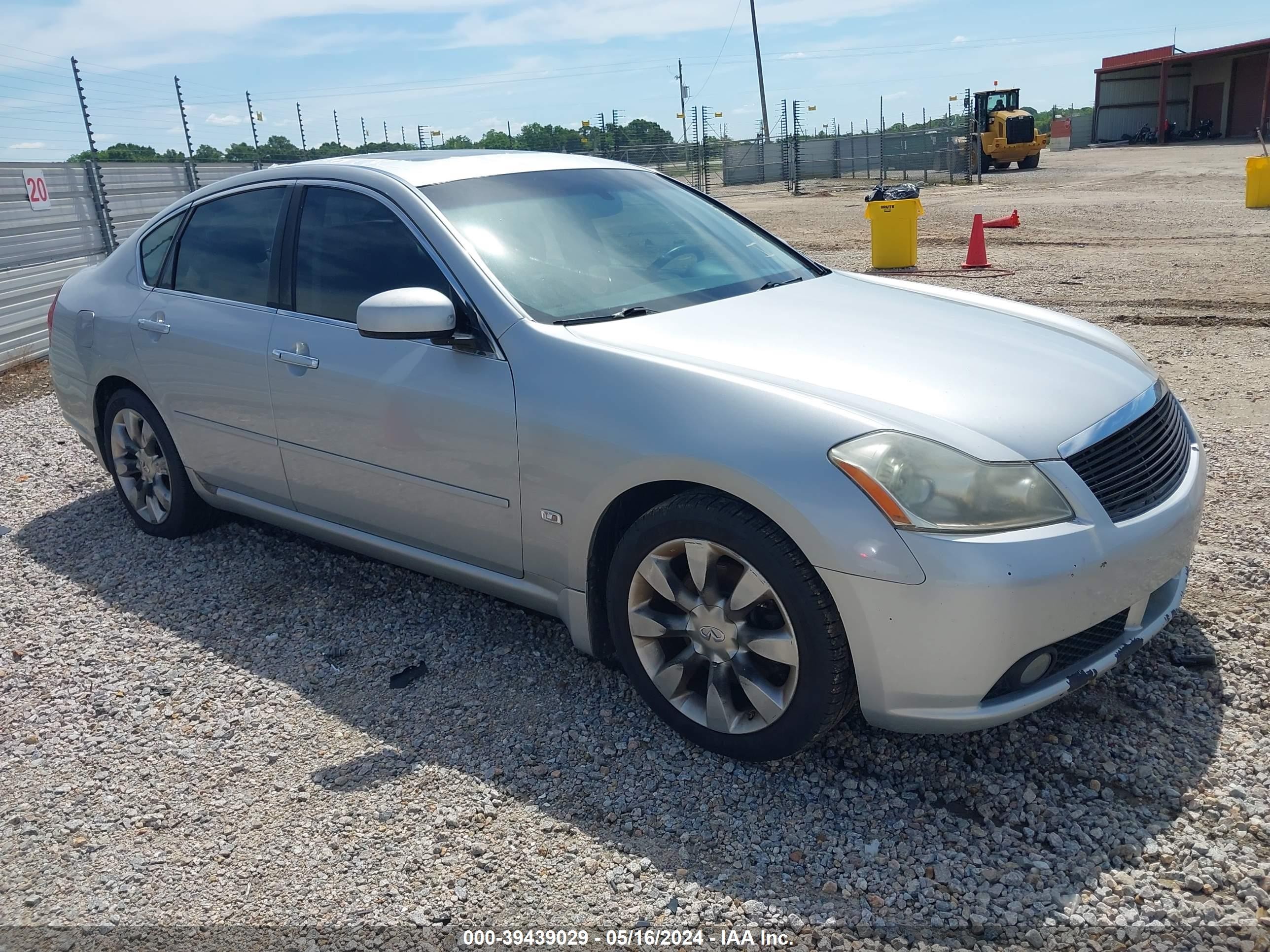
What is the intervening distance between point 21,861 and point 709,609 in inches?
79.3

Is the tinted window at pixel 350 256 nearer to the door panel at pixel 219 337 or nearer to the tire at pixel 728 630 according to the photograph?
the door panel at pixel 219 337

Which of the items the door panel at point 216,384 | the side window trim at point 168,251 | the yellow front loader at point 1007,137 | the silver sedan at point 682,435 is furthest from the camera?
the yellow front loader at point 1007,137

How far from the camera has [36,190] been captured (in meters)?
11.8

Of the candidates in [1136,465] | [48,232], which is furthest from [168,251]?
[48,232]

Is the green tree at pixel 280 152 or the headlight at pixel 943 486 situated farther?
the green tree at pixel 280 152

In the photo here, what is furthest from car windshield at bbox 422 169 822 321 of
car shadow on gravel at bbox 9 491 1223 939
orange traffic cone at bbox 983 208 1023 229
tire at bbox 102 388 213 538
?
orange traffic cone at bbox 983 208 1023 229

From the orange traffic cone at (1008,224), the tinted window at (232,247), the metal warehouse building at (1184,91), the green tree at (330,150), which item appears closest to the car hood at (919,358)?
the tinted window at (232,247)

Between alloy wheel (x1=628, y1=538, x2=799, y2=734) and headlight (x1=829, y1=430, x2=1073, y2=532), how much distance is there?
Answer: 0.41 meters

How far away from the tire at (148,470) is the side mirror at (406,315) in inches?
74.8

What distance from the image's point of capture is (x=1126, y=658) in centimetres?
280

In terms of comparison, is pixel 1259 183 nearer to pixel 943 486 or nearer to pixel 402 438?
pixel 943 486

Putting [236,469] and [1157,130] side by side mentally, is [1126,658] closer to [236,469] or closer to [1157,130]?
[236,469]

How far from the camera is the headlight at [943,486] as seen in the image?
2541mm

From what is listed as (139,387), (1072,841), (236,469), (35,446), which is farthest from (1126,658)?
(35,446)
